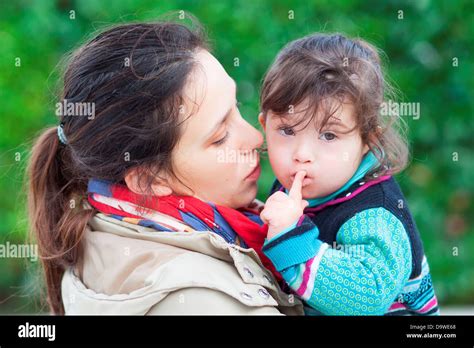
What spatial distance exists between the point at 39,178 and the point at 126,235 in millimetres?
444

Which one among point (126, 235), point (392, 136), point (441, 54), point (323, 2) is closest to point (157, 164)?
point (126, 235)

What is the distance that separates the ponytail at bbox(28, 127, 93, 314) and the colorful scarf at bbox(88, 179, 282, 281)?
144 millimetres

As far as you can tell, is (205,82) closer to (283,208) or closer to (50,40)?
(283,208)

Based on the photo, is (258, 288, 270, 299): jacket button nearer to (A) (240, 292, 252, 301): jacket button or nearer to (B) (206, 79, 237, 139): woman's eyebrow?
(A) (240, 292, 252, 301): jacket button

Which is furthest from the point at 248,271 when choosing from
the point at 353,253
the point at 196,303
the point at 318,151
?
the point at 318,151

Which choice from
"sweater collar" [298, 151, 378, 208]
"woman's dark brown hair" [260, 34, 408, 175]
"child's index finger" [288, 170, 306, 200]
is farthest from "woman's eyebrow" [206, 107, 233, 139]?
"sweater collar" [298, 151, 378, 208]

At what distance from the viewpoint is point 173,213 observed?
1.96m

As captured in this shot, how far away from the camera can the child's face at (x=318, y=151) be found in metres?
2.01

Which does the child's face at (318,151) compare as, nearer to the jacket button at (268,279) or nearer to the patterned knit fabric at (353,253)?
the patterned knit fabric at (353,253)

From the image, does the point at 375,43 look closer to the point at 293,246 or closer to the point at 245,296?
the point at 293,246

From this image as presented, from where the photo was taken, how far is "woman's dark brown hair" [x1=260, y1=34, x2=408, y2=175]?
200 cm

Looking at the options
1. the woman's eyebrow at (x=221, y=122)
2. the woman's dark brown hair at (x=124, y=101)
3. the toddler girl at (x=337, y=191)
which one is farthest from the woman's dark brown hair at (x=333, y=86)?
the woman's dark brown hair at (x=124, y=101)

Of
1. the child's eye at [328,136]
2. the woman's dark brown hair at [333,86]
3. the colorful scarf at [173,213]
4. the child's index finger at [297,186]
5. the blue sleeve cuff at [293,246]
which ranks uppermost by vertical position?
the woman's dark brown hair at [333,86]

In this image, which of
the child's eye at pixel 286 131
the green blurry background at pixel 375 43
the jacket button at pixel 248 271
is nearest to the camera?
the jacket button at pixel 248 271
